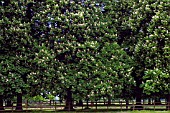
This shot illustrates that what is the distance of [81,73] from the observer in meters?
40.2

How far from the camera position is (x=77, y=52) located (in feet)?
133

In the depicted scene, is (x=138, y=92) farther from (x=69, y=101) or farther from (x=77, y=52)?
(x=77, y=52)

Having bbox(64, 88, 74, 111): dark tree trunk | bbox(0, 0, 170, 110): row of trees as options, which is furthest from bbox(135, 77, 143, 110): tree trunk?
bbox(64, 88, 74, 111): dark tree trunk

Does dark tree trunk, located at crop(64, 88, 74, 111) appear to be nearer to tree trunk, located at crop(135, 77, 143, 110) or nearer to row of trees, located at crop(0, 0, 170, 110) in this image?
row of trees, located at crop(0, 0, 170, 110)

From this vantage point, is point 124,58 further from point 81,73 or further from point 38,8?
point 38,8

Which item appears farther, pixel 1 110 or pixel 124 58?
pixel 124 58

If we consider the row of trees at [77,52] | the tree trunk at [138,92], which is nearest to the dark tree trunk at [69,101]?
the row of trees at [77,52]

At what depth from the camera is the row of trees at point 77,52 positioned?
39.8 m

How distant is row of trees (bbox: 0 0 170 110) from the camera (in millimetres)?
39781

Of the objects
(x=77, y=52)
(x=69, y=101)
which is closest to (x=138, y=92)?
(x=69, y=101)

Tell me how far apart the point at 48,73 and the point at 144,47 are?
11342 mm

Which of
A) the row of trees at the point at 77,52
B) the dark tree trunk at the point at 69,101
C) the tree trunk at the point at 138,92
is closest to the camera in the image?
the row of trees at the point at 77,52

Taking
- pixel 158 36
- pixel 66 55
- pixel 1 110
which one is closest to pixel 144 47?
pixel 158 36

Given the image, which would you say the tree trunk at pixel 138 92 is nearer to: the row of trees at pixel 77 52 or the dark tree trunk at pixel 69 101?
the row of trees at pixel 77 52
